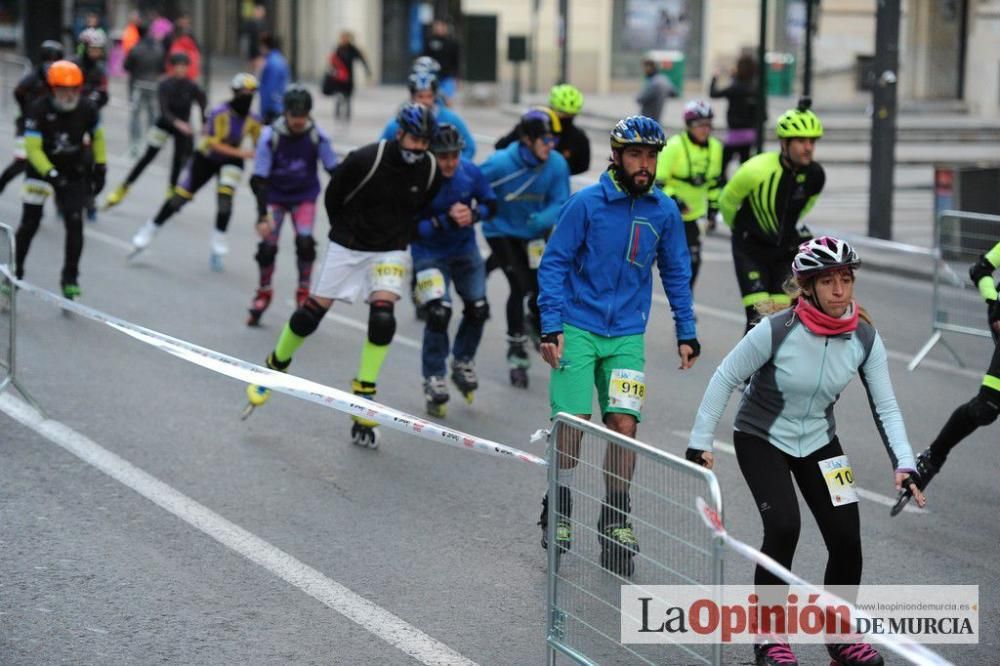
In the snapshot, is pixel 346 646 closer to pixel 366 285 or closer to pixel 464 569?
pixel 464 569

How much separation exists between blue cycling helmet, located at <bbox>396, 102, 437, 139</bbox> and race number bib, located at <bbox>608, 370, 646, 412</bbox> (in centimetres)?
249

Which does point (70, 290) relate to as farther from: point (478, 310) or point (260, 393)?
point (478, 310)

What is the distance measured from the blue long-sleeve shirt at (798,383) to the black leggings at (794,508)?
0.18 feet

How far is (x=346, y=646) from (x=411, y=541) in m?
1.45

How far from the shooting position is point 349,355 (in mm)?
12188

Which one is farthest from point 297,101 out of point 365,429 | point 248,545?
point 248,545

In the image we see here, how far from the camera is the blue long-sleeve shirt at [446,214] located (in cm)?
1016

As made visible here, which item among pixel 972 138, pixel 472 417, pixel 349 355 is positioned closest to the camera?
pixel 472 417

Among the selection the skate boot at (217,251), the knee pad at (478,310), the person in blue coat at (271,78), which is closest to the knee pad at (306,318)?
the knee pad at (478,310)

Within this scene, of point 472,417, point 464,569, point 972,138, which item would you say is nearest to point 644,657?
point 464,569

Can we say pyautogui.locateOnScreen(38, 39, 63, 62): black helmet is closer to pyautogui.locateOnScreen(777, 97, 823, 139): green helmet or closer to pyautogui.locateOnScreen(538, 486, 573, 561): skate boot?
pyautogui.locateOnScreen(777, 97, 823, 139): green helmet

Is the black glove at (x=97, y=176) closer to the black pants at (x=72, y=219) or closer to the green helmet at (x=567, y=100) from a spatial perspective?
the black pants at (x=72, y=219)

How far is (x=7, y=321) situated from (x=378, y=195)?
229cm

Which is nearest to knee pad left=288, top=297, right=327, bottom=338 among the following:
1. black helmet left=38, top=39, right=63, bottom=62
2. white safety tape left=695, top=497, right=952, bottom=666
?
white safety tape left=695, top=497, right=952, bottom=666
